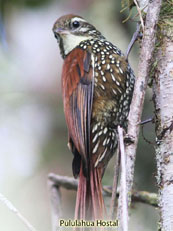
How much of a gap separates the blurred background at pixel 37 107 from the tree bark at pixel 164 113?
1374mm

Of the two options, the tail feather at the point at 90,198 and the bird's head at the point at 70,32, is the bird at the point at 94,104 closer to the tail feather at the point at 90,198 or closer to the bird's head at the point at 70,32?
the tail feather at the point at 90,198

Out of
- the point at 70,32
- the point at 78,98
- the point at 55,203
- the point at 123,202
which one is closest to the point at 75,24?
the point at 70,32

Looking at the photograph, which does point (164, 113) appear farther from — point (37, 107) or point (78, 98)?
point (37, 107)

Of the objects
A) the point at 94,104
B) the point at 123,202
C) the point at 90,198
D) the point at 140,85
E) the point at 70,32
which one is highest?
the point at 70,32

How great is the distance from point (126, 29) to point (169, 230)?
2.99 meters

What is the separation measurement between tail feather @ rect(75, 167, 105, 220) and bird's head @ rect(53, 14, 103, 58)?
1125 mm

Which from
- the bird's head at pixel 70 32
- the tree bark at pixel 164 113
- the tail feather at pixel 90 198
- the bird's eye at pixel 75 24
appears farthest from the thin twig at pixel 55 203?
the bird's eye at pixel 75 24

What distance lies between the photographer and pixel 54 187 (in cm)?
385

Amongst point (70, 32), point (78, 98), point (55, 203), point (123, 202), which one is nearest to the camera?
point (123, 202)

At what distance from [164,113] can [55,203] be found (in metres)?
1.42

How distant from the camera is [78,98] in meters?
3.42

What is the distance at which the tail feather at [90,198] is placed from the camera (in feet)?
9.74

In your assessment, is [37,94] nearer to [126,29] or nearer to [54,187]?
[126,29]

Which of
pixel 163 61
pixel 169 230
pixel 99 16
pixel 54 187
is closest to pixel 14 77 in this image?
pixel 99 16
